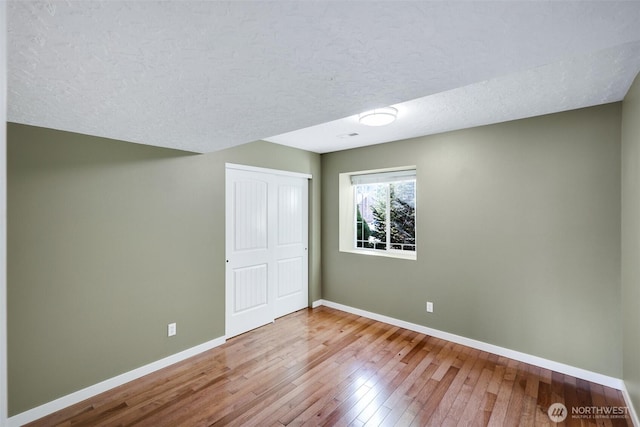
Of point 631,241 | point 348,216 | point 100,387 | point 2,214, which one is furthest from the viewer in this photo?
point 348,216

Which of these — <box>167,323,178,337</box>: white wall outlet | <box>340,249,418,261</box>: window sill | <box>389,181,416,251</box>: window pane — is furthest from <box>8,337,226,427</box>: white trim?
<box>389,181,416,251</box>: window pane

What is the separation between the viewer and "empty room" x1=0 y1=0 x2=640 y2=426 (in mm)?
1050

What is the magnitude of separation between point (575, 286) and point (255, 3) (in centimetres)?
327

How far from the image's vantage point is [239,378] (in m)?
2.58

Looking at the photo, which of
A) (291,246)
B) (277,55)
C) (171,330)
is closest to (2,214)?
(277,55)

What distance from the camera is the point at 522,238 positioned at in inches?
112

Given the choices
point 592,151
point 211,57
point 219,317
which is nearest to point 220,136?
point 211,57

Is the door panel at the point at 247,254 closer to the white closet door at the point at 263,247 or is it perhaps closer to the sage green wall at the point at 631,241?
the white closet door at the point at 263,247

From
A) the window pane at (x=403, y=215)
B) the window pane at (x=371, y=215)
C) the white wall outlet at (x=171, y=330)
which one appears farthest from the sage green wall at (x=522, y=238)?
the white wall outlet at (x=171, y=330)

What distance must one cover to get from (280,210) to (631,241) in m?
3.43

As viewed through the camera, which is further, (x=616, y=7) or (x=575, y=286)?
(x=575, y=286)

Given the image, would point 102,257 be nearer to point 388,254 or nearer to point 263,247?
point 263,247

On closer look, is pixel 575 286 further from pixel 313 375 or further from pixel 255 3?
pixel 255 3

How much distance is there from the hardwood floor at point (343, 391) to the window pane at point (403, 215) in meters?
1.26
